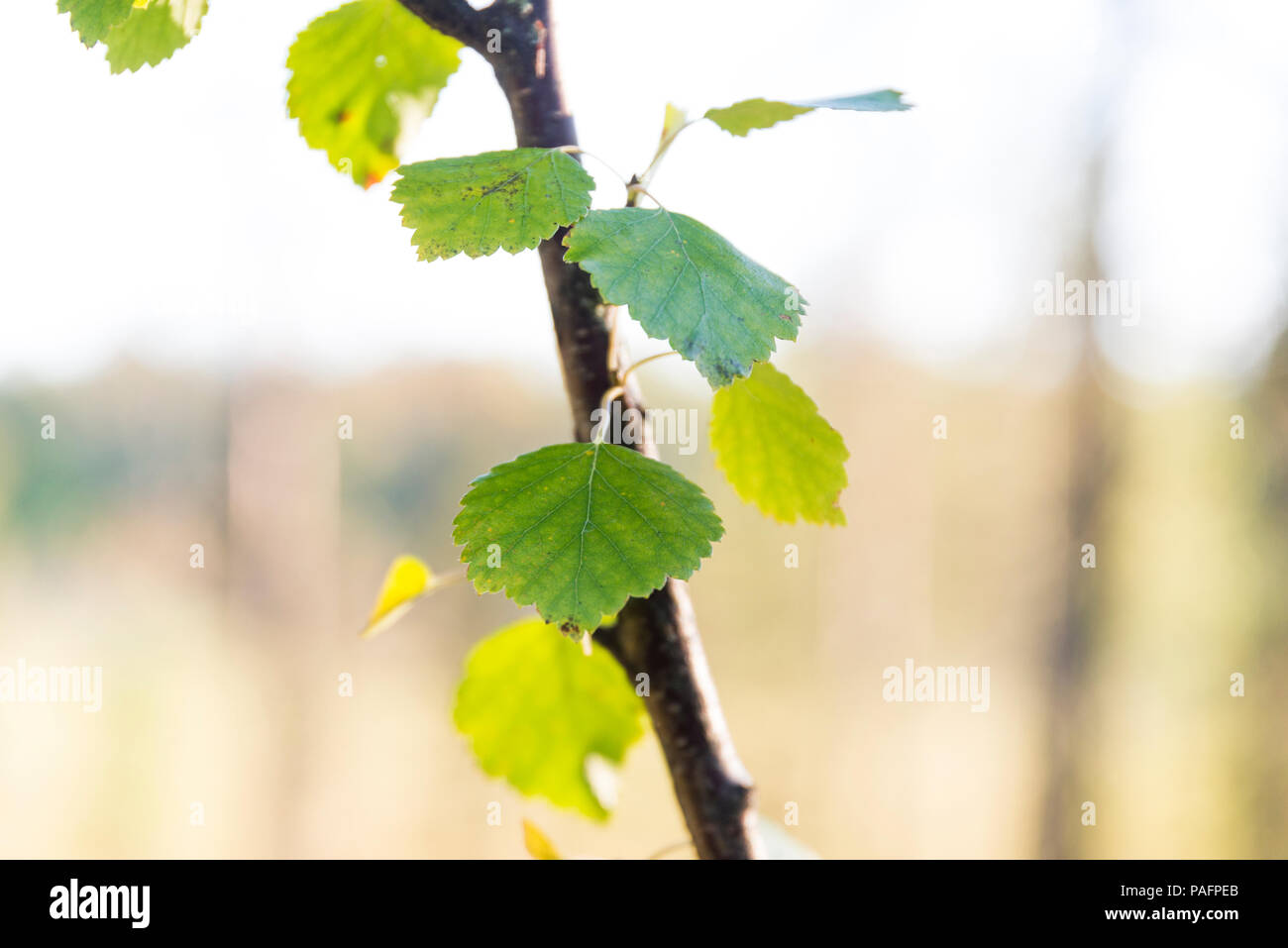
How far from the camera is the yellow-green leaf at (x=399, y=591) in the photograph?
375 millimetres

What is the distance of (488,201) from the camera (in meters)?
0.22

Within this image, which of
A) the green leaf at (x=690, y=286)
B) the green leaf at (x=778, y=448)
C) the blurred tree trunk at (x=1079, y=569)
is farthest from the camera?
the blurred tree trunk at (x=1079, y=569)

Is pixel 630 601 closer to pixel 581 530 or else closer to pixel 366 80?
pixel 581 530

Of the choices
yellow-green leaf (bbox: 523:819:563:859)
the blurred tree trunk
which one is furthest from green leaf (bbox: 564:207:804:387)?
the blurred tree trunk

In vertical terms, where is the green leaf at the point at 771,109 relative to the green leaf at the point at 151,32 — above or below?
below

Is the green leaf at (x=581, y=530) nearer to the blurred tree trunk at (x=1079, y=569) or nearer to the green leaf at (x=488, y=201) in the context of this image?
the green leaf at (x=488, y=201)

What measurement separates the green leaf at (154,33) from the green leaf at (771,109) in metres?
0.18

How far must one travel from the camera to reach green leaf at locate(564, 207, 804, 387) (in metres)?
0.20

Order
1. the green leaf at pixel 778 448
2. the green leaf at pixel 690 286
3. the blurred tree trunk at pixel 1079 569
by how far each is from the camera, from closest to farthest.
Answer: the green leaf at pixel 690 286 → the green leaf at pixel 778 448 → the blurred tree trunk at pixel 1079 569

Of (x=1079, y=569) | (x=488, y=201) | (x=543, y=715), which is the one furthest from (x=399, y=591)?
(x=1079, y=569)

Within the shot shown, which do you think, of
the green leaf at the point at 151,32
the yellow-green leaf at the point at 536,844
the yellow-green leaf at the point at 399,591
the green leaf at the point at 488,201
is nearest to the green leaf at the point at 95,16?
the green leaf at the point at 151,32

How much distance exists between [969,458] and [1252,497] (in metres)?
1.16

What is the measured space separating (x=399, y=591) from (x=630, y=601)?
14 cm
